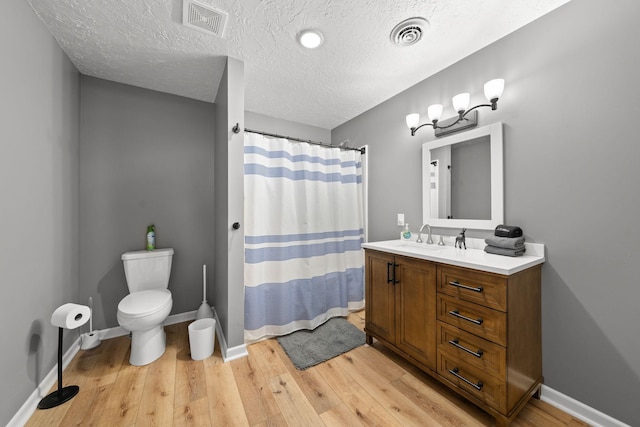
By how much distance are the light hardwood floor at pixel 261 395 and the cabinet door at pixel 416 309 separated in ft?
0.73

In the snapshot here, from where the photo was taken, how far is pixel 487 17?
1449 mm

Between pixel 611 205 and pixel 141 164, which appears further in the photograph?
pixel 141 164

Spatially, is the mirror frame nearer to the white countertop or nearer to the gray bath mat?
the white countertop

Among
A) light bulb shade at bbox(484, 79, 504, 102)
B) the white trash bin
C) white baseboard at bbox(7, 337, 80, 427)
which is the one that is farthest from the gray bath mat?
light bulb shade at bbox(484, 79, 504, 102)

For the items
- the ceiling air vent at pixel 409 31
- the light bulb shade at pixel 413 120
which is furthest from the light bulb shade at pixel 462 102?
the ceiling air vent at pixel 409 31

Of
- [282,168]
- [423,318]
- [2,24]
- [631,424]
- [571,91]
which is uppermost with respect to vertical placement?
[2,24]

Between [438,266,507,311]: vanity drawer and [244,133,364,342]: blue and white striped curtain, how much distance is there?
1228 millimetres

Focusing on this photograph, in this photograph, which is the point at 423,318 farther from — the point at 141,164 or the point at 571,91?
the point at 141,164

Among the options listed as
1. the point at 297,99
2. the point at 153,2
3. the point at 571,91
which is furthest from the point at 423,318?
the point at 153,2

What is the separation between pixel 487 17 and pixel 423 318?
198 centimetres

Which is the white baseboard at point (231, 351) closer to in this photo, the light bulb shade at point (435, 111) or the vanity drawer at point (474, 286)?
the vanity drawer at point (474, 286)

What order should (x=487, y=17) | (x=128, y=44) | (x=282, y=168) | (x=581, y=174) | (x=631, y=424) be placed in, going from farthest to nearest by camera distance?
(x=282, y=168), (x=128, y=44), (x=487, y=17), (x=581, y=174), (x=631, y=424)

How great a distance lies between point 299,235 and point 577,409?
6.95 ft

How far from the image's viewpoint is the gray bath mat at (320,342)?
182 cm
